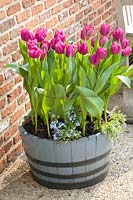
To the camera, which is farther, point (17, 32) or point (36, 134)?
point (17, 32)

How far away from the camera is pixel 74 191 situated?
2488 millimetres

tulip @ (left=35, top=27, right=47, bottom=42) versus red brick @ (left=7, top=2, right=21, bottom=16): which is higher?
red brick @ (left=7, top=2, right=21, bottom=16)

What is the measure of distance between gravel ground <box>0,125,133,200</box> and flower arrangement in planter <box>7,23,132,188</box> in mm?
60

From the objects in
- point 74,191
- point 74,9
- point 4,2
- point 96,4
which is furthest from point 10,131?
point 96,4

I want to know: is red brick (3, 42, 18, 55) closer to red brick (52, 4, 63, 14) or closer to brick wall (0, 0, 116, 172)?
brick wall (0, 0, 116, 172)

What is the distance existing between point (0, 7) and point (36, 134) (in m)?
0.74

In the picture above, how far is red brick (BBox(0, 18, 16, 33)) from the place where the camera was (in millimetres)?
2501

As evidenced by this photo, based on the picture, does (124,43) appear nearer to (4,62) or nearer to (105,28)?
(105,28)

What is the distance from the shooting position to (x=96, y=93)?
2.31 m

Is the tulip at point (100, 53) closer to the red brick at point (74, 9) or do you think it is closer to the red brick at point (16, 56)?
the red brick at point (16, 56)

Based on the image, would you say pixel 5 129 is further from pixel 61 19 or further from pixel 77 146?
pixel 61 19

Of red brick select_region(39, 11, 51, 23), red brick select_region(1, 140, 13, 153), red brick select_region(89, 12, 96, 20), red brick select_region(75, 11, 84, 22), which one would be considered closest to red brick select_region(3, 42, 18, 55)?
red brick select_region(39, 11, 51, 23)

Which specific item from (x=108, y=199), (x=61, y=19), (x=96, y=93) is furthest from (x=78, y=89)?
(x=61, y=19)

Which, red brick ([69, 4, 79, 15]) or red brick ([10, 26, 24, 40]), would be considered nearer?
red brick ([10, 26, 24, 40])
